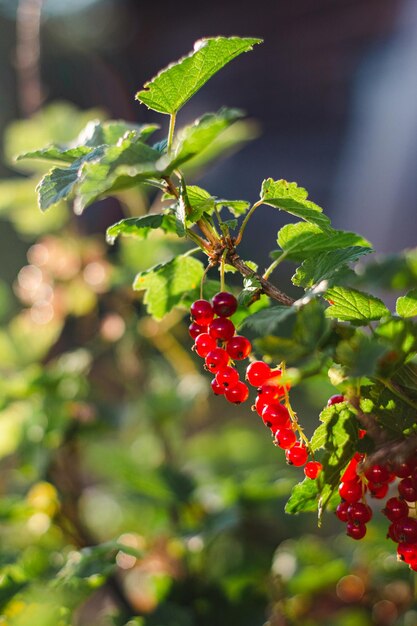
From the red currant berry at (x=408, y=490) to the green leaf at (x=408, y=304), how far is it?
127mm

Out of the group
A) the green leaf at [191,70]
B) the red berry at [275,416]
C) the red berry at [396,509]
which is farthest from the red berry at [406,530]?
the green leaf at [191,70]

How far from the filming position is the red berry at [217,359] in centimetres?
56

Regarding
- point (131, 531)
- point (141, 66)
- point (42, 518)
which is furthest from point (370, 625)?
point (141, 66)

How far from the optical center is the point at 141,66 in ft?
10.5

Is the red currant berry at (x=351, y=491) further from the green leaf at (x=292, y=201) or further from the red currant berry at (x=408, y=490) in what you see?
the green leaf at (x=292, y=201)

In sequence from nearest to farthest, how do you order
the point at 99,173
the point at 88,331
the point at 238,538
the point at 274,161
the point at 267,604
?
the point at 99,173, the point at 267,604, the point at 238,538, the point at 88,331, the point at 274,161

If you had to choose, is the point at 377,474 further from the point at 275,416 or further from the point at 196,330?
the point at 196,330

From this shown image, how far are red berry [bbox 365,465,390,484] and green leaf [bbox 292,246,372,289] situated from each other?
0.49 feet

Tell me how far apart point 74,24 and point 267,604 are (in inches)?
114

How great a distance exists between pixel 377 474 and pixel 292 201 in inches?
9.0

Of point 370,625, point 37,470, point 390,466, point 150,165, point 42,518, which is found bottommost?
point 370,625

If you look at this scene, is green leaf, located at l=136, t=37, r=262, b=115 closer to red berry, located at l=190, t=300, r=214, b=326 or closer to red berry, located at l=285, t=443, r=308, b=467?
red berry, located at l=190, t=300, r=214, b=326

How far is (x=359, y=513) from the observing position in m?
0.54

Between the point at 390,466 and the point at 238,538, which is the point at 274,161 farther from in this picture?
the point at 390,466
